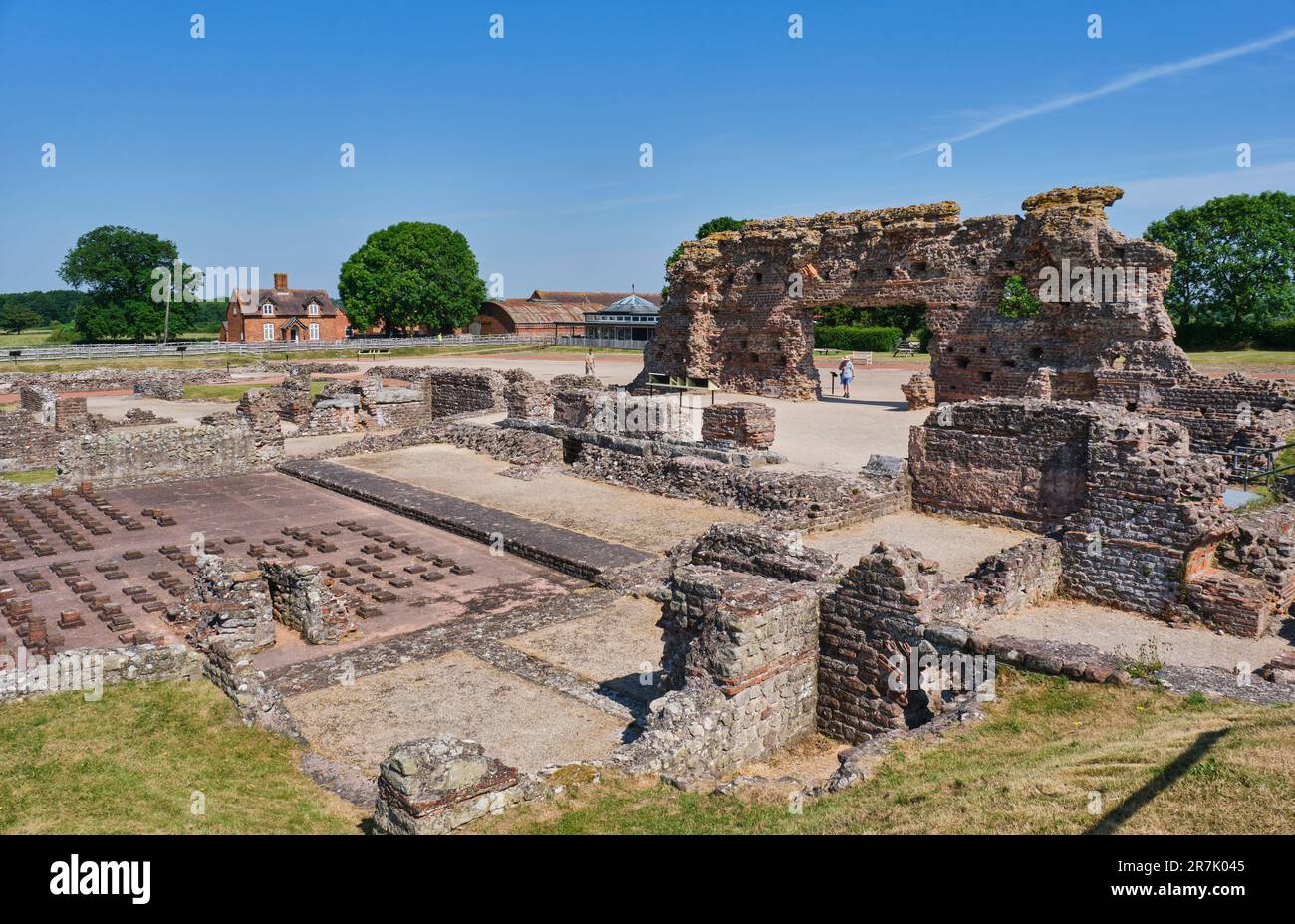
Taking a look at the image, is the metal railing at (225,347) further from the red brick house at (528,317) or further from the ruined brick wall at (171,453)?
the ruined brick wall at (171,453)

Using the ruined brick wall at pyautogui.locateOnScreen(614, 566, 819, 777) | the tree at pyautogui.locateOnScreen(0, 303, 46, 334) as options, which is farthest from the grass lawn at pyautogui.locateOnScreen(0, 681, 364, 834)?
the tree at pyautogui.locateOnScreen(0, 303, 46, 334)

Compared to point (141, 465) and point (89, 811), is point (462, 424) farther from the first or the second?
point (89, 811)

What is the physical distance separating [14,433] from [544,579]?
19.1 m

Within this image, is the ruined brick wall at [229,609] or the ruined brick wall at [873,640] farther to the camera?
the ruined brick wall at [229,609]

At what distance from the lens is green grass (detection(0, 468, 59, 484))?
72.8 feet

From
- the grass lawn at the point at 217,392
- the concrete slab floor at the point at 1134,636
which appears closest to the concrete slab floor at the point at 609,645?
the concrete slab floor at the point at 1134,636

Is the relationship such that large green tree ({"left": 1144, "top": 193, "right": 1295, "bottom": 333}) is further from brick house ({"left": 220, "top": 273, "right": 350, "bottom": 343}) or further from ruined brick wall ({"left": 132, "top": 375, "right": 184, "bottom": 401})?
brick house ({"left": 220, "top": 273, "right": 350, "bottom": 343})

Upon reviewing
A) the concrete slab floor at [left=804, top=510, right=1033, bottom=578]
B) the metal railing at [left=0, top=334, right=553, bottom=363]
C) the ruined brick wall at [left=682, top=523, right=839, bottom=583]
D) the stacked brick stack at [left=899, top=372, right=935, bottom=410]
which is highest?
the metal railing at [left=0, top=334, right=553, bottom=363]

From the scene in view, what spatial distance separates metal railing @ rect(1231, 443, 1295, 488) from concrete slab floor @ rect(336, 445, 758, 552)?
9.48 meters

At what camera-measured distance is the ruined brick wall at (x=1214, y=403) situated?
19375 millimetres

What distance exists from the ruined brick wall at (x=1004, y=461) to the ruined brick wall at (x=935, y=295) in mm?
10826

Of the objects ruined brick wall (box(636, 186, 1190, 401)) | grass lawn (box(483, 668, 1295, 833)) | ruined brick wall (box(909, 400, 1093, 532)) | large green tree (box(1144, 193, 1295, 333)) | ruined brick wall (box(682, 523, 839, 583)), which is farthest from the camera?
large green tree (box(1144, 193, 1295, 333))

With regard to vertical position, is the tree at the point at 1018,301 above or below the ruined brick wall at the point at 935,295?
above

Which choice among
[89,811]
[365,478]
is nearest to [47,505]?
[365,478]
